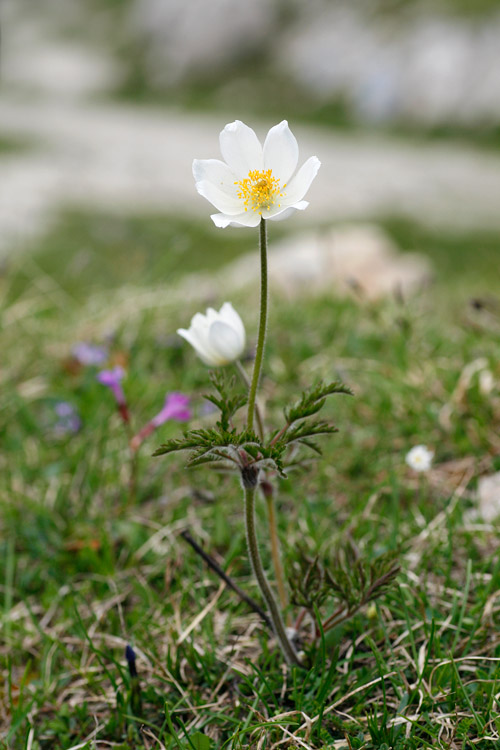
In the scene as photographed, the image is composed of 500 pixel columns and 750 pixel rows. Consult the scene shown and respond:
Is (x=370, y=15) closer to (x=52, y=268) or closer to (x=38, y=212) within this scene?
(x=38, y=212)

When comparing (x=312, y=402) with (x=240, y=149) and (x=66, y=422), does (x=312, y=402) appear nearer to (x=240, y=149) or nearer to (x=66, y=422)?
(x=240, y=149)

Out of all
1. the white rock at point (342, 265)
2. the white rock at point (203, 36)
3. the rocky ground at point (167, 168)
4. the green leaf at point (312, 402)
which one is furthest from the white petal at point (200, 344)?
the white rock at point (203, 36)

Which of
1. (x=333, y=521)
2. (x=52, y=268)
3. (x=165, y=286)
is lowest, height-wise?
(x=52, y=268)

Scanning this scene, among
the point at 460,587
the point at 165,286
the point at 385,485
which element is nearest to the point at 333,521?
the point at 385,485

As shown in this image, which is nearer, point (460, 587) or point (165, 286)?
point (460, 587)

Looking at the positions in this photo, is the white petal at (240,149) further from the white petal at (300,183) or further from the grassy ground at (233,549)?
the grassy ground at (233,549)
